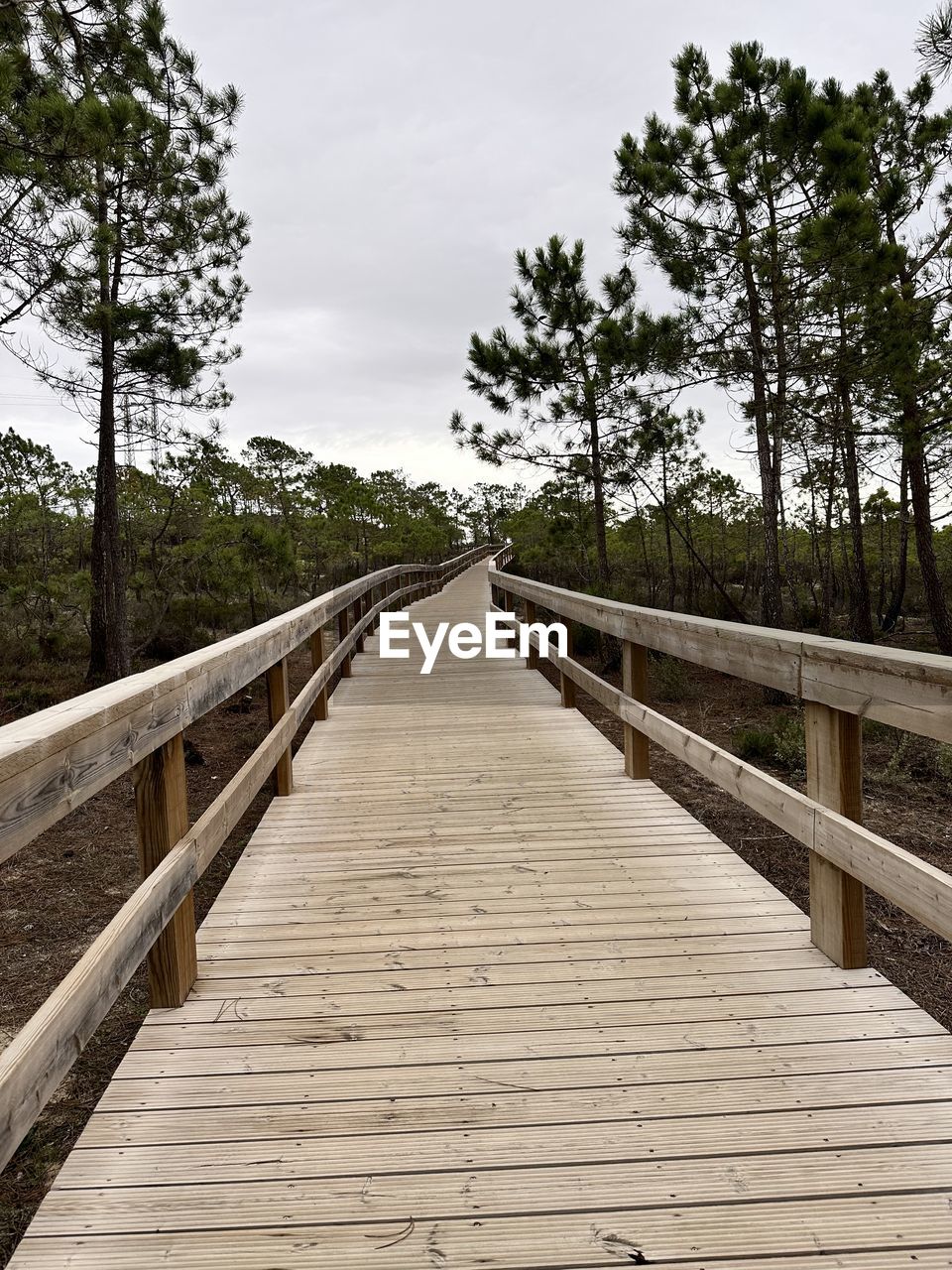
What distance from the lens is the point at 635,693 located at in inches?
167

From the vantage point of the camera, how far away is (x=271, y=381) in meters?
30.2

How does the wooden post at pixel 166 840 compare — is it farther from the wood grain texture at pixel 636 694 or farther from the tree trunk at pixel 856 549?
the tree trunk at pixel 856 549

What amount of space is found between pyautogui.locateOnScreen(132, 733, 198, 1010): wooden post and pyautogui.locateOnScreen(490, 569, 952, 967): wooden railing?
67.4 inches

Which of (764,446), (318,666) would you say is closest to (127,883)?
(318,666)

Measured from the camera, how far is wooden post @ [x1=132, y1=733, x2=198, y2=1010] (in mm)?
2104

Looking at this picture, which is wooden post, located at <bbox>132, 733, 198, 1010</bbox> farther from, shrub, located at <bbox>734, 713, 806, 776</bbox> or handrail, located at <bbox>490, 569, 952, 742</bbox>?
shrub, located at <bbox>734, 713, 806, 776</bbox>

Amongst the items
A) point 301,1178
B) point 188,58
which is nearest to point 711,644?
point 301,1178

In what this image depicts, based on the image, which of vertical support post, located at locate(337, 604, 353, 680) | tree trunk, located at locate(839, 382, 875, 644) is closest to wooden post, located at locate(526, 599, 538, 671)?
vertical support post, located at locate(337, 604, 353, 680)

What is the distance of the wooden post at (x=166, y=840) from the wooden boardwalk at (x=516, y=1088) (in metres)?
0.08

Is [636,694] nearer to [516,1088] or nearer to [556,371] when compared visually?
[516,1088]

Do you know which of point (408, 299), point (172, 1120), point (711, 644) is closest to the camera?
point (172, 1120)

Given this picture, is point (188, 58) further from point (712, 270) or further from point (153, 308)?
point (712, 270)

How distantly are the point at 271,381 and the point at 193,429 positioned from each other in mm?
21276

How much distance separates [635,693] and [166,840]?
8.76 ft
